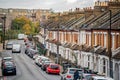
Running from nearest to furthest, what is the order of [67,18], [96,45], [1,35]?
[96,45] → [67,18] → [1,35]

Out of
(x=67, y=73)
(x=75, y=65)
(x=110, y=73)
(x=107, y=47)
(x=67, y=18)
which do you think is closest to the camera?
(x=67, y=73)

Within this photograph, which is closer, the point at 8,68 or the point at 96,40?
the point at 8,68

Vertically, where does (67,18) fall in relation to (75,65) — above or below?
above

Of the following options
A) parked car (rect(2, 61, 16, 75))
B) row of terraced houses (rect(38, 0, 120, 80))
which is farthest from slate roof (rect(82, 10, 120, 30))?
parked car (rect(2, 61, 16, 75))

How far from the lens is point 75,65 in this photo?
58469 mm

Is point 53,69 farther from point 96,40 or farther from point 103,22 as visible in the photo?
point 103,22

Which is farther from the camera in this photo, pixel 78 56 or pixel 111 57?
pixel 78 56

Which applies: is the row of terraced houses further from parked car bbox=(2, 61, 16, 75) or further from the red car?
parked car bbox=(2, 61, 16, 75)

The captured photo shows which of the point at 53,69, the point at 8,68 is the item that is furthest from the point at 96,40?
the point at 8,68

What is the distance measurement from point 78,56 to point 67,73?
64.8 feet

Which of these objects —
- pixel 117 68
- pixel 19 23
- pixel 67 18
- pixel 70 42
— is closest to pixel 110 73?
pixel 117 68

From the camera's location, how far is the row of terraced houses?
43.0 m

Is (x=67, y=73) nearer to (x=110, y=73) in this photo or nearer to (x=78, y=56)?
(x=110, y=73)

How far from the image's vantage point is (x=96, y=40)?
5119cm
